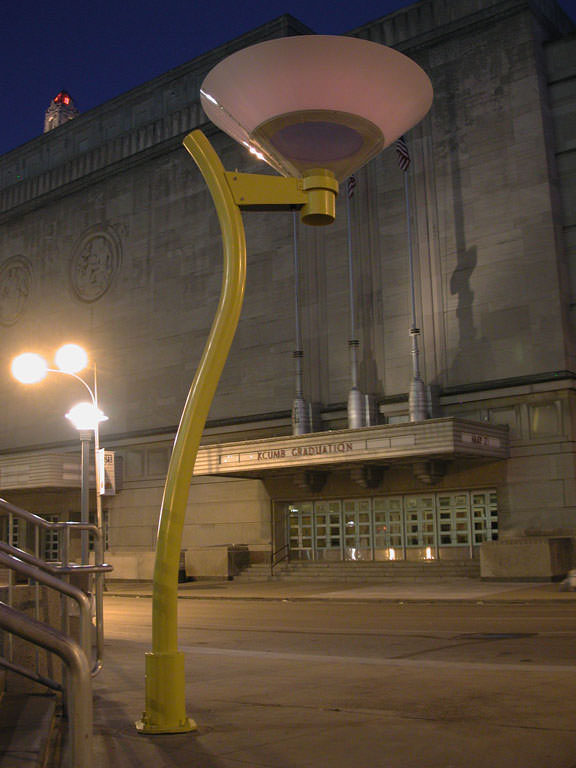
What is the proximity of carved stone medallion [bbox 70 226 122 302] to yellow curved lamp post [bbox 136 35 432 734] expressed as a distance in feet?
120

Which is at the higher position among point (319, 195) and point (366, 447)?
point (319, 195)

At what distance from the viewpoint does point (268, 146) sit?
776cm

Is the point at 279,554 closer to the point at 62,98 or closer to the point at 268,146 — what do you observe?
the point at 268,146

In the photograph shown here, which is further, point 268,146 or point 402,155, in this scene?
point 402,155

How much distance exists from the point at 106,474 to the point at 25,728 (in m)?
15.6

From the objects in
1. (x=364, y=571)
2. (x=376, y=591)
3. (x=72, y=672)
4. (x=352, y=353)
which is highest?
(x=352, y=353)

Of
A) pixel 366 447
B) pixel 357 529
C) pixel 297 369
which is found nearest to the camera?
pixel 366 447

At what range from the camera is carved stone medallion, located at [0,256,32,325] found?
47906 mm

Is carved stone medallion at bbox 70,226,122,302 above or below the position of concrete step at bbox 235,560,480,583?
above

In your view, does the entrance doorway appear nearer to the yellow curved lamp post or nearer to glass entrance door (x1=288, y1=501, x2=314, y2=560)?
glass entrance door (x1=288, y1=501, x2=314, y2=560)

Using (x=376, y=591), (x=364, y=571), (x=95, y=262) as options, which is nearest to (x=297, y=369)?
(x=364, y=571)

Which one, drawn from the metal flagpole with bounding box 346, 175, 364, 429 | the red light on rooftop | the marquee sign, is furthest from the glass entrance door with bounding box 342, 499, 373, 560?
the red light on rooftop

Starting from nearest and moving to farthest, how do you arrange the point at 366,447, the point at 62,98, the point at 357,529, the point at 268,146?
the point at 268,146
the point at 366,447
the point at 357,529
the point at 62,98

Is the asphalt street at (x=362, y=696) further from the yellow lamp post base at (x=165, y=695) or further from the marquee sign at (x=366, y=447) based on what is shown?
the marquee sign at (x=366, y=447)
